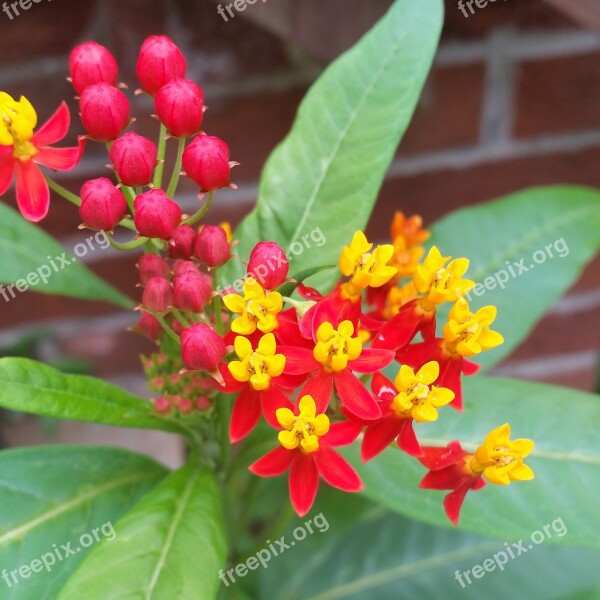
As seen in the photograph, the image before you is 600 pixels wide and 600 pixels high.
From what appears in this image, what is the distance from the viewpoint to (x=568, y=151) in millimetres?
1357

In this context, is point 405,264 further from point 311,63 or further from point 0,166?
point 311,63

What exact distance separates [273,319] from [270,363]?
0.04 m

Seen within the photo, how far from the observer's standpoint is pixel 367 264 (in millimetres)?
A: 592

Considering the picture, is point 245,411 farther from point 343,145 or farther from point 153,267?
point 343,145

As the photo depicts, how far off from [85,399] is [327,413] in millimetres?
193

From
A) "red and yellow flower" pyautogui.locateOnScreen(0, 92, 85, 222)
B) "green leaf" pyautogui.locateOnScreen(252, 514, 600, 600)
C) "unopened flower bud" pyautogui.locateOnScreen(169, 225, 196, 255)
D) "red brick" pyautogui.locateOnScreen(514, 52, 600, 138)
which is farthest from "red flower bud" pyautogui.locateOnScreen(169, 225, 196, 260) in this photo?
"red brick" pyautogui.locateOnScreen(514, 52, 600, 138)

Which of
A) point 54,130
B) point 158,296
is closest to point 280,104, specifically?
point 54,130

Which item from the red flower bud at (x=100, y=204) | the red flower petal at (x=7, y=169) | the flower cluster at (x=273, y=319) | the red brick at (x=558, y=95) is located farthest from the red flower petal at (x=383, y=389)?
the red brick at (x=558, y=95)

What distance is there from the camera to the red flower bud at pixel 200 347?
0.55 m

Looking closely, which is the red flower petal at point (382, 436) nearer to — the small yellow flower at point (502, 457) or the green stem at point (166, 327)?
the small yellow flower at point (502, 457)

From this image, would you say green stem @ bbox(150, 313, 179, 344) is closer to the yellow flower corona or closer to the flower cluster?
the flower cluster

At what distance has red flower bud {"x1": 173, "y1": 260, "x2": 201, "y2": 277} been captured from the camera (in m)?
0.57

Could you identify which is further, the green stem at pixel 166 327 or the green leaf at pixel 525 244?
the green leaf at pixel 525 244

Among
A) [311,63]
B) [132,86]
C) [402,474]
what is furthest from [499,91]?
[402,474]
